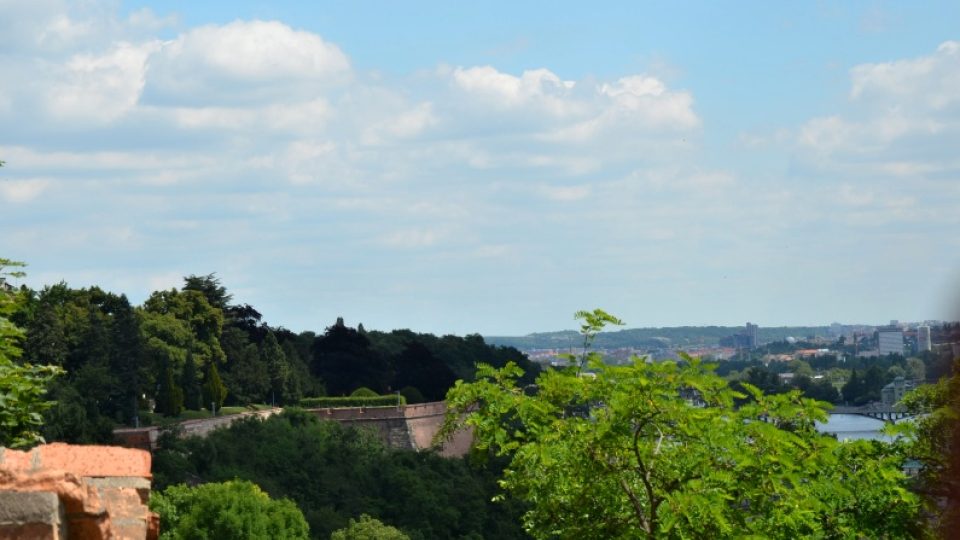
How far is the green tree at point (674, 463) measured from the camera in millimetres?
11336

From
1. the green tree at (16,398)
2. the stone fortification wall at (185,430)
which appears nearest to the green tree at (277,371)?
the stone fortification wall at (185,430)

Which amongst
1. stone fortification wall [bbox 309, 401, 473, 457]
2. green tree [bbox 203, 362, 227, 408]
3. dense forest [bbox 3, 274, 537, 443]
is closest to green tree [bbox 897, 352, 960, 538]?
dense forest [bbox 3, 274, 537, 443]

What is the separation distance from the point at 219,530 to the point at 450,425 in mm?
34275

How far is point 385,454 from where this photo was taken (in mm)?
72938

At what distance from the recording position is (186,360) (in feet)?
228

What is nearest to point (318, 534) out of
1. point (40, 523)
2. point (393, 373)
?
point (393, 373)

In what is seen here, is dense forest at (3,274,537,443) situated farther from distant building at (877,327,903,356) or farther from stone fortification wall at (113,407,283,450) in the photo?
distant building at (877,327,903,356)

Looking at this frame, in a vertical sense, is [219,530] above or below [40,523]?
below

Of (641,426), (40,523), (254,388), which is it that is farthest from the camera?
(254,388)

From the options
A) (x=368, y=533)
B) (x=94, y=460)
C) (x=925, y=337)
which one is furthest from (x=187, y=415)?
(x=94, y=460)

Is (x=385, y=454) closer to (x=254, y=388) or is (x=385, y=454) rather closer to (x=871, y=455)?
(x=254, y=388)

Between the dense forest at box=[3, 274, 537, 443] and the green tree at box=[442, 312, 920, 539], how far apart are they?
3709 centimetres

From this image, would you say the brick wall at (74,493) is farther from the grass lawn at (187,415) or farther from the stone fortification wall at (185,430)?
the grass lawn at (187,415)

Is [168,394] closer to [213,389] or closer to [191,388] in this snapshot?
[191,388]
